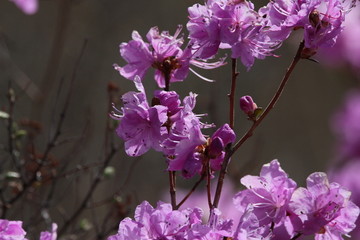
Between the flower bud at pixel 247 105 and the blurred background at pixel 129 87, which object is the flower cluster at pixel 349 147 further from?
the flower bud at pixel 247 105

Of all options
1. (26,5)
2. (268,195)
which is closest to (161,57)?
(268,195)

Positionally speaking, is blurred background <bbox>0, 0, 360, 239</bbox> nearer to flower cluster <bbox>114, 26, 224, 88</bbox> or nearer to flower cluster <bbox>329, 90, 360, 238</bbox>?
flower cluster <bbox>329, 90, 360, 238</bbox>

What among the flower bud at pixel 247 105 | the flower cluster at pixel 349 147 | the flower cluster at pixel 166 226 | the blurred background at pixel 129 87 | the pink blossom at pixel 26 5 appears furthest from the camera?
the blurred background at pixel 129 87

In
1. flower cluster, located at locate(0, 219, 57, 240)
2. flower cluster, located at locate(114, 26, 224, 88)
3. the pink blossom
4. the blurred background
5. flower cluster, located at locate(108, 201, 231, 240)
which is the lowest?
the blurred background

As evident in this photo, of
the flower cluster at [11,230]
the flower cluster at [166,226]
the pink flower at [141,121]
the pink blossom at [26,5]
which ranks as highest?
the pink flower at [141,121]

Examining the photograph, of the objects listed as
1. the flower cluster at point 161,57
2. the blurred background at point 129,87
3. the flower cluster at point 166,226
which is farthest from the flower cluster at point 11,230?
the blurred background at point 129,87

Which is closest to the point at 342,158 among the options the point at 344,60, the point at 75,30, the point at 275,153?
the point at 344,60

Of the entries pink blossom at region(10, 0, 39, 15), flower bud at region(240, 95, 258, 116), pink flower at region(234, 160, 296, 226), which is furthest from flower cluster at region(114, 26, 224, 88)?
pink blossom at region(10, 0, 39, 15)

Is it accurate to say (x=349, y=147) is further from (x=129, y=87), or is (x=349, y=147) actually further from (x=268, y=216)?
(x=268, y=216)
